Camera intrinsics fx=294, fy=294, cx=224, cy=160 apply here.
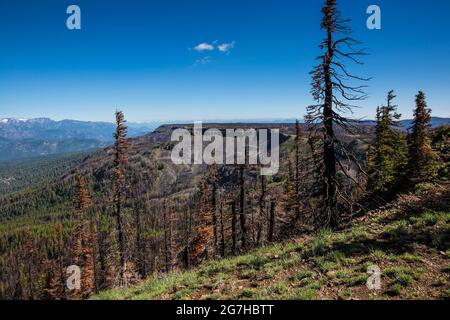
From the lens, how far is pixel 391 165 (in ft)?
132

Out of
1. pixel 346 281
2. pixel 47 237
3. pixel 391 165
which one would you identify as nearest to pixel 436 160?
pixel 391 165

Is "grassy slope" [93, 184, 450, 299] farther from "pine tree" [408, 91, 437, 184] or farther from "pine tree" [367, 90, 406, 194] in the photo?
"pine tree" [367, 90, 406, 194]

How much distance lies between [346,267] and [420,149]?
2613 centimetres

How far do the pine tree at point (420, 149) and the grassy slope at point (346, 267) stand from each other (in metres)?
14.3

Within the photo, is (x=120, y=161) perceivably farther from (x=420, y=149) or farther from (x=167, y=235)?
(x=420, y=149)

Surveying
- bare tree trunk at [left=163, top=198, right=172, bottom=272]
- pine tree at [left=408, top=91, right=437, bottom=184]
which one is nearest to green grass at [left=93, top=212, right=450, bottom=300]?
pine tree at [left=408, top=91, right=437, bottom=184]

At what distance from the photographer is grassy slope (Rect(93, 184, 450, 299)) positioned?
9.18 meters

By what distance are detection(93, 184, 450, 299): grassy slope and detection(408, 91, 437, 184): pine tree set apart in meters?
14.3

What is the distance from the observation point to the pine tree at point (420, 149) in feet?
95.9

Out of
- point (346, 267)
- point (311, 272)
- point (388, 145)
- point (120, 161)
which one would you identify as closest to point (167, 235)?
point (120, 161)

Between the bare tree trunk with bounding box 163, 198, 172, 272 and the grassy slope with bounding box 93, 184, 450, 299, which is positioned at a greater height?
the grassy slope with bounding box 93, 184, 450, 299

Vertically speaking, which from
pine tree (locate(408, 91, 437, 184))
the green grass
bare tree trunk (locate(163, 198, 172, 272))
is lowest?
bare tree trunk (locate(163, 198, 172, 272))

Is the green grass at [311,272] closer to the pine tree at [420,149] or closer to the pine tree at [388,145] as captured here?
the pine tree at [420,149]

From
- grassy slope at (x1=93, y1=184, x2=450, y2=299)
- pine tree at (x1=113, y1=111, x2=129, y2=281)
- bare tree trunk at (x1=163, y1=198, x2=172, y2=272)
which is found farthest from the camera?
bare tree trunk at (x1=163, y1=198, x2=172, y2=272)
